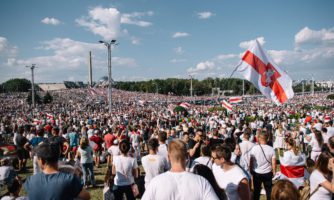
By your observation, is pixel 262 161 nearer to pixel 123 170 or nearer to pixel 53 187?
pixel 123 170

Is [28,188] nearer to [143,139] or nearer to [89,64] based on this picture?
[143,139]

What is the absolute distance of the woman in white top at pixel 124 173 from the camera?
500cm

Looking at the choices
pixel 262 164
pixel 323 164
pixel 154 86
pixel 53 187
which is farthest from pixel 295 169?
pixel 154 86

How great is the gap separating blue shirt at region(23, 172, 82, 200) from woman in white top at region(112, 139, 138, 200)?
229 centimetres

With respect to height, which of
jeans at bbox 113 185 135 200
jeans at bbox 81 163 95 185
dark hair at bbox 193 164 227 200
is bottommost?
jeans at bbox 81 163 95 185

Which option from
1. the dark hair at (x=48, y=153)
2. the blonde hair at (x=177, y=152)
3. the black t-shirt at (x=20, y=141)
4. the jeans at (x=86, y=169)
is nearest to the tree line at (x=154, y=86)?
the black t-shirt at (x=20, y=141)

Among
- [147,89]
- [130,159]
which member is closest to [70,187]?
[130,159]

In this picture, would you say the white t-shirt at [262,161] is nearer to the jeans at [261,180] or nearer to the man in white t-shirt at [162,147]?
the jeans at [261,180]

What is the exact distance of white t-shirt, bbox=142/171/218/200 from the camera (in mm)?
2246

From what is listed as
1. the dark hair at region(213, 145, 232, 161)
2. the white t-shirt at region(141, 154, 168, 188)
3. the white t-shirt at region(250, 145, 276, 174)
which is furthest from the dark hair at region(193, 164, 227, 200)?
the white t-shirt at region(250, 145, 276, 174)

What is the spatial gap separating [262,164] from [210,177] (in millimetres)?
2684

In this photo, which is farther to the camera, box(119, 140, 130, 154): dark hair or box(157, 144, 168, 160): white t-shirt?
box(157, 144, 168, 160): white t-shirt

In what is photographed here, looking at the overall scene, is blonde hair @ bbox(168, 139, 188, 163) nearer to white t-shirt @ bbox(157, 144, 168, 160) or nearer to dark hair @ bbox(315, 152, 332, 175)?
dark hair @ bbox(315, 152, 332, 175)

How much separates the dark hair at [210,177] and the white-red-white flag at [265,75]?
5.37 metres
